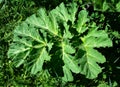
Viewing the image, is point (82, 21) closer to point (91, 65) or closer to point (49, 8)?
point (91, 65)

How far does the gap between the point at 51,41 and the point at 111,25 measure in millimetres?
872

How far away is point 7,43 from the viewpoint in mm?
4293

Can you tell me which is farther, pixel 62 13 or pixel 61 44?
pixel 62 13

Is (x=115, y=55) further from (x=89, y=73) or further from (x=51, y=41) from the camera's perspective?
(x=51, y=41)

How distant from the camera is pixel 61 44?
3498 mm

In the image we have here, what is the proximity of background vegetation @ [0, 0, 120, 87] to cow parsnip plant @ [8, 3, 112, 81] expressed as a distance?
0.36 m

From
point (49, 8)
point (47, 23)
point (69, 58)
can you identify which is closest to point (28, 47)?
point (47, 23)

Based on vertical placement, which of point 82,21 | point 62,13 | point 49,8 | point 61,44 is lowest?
point 61,44

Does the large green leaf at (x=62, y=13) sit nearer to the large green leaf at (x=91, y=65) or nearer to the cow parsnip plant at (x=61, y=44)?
the cow parsnip plant at (x=61, y=44)

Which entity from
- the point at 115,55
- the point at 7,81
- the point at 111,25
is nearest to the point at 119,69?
the point at 115,55

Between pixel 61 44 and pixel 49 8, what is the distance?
3.42 feet

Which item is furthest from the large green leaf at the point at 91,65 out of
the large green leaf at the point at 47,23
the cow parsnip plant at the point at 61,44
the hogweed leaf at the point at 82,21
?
the large green leaf at the point at 47,23

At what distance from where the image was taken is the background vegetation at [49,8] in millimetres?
3804

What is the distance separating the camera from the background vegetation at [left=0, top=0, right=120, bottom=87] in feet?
12.5
